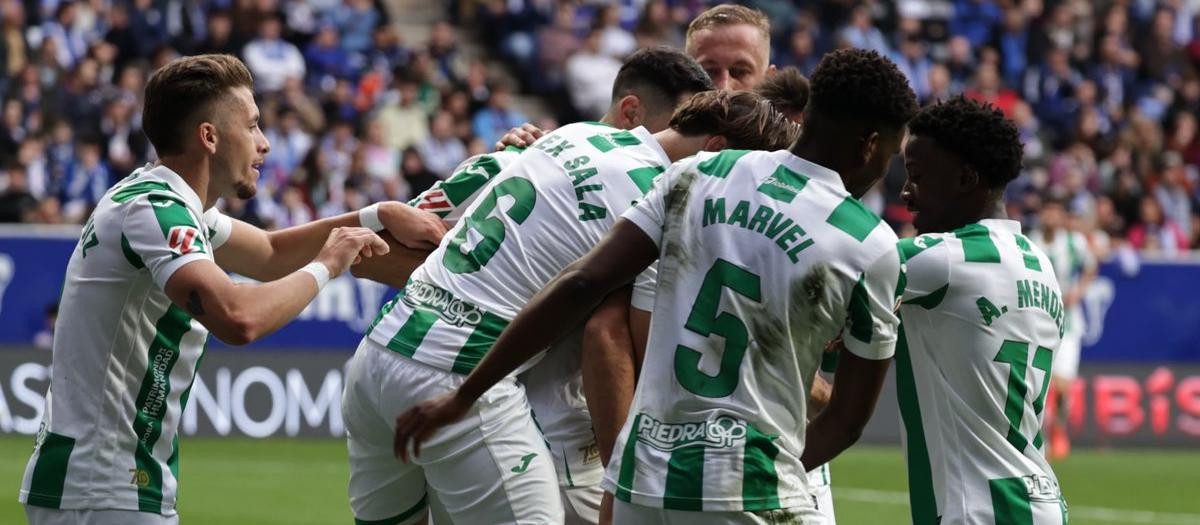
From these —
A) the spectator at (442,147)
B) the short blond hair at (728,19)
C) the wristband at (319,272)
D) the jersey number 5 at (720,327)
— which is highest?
the spectator at (442,147)

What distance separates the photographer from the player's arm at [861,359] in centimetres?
434

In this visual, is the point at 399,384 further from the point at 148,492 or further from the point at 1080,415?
the point at 1080,415

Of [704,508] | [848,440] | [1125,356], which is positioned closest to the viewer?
[704,508]

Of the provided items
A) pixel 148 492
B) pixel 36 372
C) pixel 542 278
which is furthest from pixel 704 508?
pixel 36 372

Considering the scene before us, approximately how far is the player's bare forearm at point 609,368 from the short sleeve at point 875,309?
850 millimetres

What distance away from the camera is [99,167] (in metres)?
17.0

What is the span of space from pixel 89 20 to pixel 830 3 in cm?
996

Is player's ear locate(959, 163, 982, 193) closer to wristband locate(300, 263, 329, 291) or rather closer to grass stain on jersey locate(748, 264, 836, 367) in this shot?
grass stain on jersey locate(748, 264, 836, 367)

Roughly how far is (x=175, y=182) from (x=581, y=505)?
1.68 metres

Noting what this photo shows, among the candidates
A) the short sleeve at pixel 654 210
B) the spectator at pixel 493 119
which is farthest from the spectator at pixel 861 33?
the short sleeve at pixel 654 210

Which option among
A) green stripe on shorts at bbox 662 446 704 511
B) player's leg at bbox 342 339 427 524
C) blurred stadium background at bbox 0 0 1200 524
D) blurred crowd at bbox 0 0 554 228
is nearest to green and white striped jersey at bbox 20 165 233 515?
player's leg at bbox 342 339 427 524

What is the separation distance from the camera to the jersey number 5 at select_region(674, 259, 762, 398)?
4309 millimetres

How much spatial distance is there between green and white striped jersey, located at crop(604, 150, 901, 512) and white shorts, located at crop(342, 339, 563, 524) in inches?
31.0

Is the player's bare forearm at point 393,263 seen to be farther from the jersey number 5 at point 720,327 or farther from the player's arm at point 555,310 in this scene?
the jersey number 5 at point 720,327
